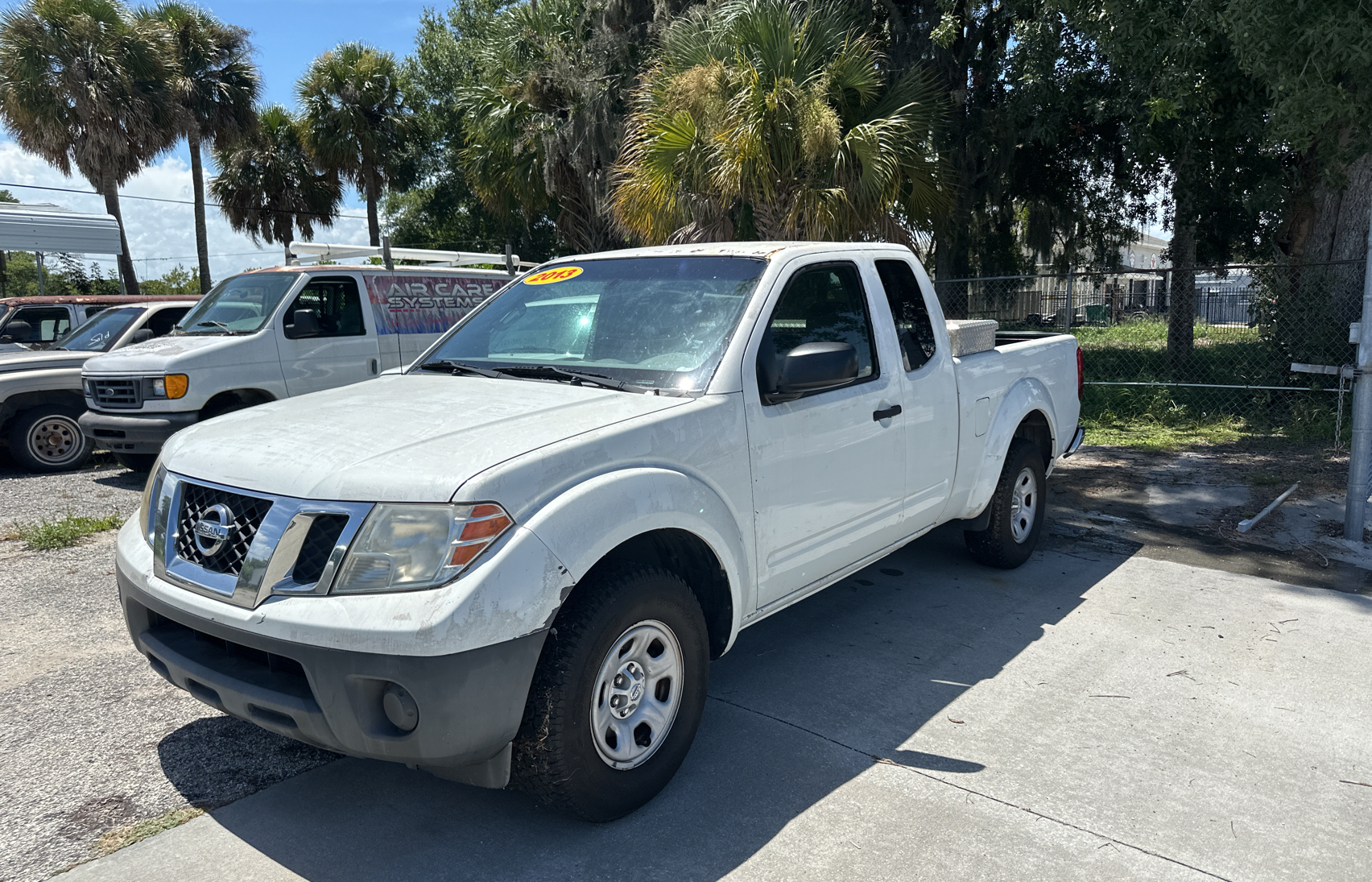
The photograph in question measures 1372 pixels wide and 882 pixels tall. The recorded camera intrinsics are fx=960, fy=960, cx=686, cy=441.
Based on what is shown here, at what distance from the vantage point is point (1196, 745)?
3.64 meters

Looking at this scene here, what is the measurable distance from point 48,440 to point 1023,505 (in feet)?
30.2

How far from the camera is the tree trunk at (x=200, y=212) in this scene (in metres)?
23.0

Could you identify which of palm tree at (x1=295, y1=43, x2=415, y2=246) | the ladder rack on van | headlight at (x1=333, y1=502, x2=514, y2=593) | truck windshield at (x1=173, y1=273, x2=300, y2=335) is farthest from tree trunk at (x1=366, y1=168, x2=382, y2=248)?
headlight at (x1=333, y1=502, x2=514, y2=593)

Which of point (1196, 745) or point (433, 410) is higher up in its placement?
point (433, 410)

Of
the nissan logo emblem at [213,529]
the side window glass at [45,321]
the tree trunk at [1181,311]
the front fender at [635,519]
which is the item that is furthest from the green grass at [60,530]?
the tree trunk at [1181,311]

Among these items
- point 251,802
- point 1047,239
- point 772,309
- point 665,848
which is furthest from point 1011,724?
point 1047,239

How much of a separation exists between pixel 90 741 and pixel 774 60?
9.09 m

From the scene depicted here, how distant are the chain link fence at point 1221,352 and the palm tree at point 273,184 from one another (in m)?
20.0

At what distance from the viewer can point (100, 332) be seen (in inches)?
410

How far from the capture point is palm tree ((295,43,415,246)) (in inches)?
978

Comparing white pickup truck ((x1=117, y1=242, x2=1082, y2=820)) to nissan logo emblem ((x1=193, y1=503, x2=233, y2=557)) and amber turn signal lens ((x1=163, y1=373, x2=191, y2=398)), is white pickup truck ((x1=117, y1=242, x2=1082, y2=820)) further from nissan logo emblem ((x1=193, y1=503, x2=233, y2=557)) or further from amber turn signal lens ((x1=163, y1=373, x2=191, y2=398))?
amber turn signal lens ((x1=163, y1=373, x2=191, y2=398))

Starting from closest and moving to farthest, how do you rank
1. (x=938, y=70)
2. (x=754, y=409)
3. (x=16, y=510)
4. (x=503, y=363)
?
(x=754, y=409) < (x=503, y=363) < (x=16, y=510) < (x=938, y=70)

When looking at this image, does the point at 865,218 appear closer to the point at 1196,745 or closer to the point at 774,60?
the point at 774,60

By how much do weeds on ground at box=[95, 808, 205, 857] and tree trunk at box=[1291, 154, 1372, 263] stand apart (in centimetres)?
1140
